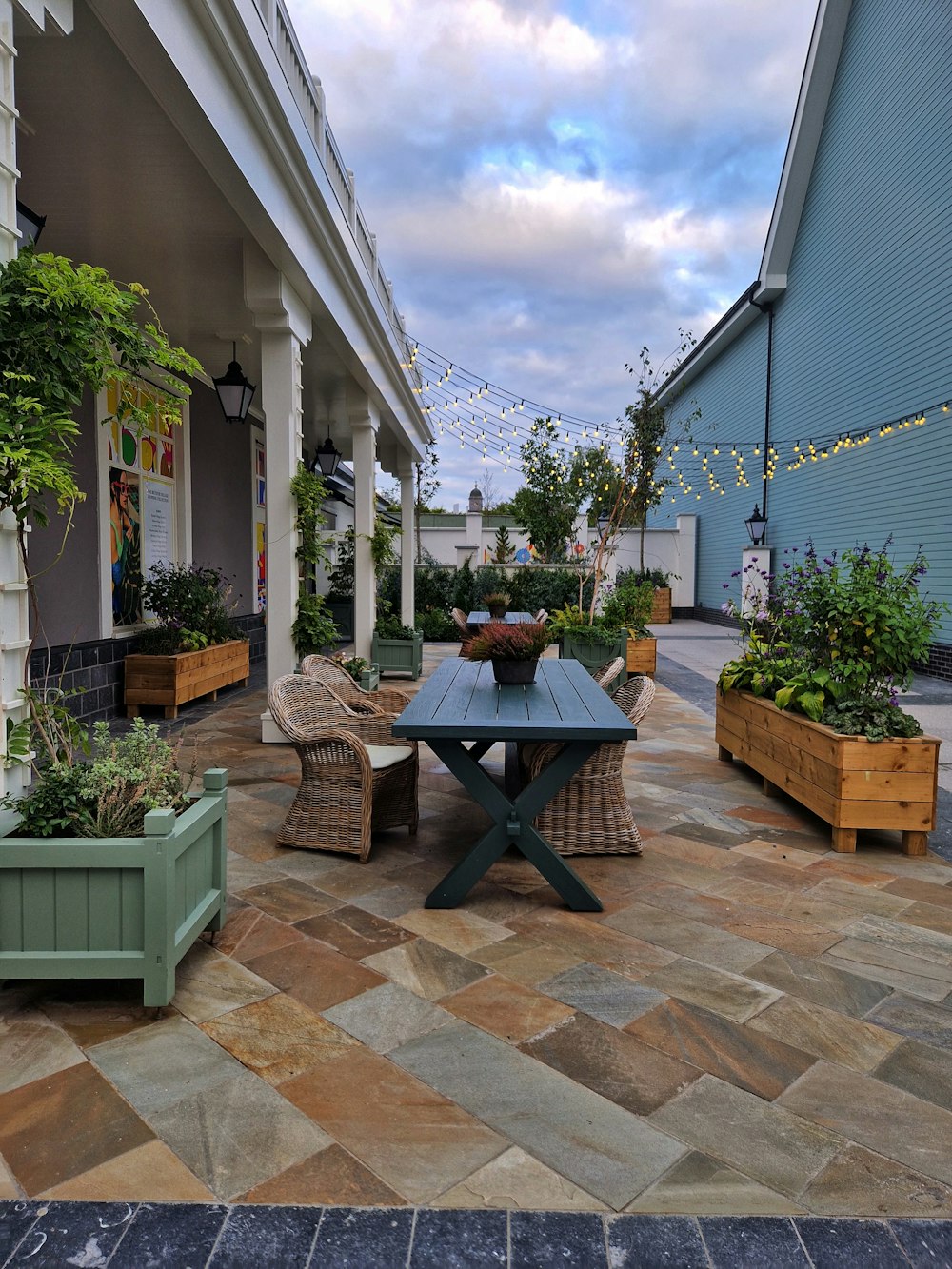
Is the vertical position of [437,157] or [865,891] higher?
[437,157]

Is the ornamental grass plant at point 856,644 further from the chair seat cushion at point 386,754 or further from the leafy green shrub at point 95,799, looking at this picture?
the leafy green shrub at point 95,799

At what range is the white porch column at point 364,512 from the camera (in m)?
8.40

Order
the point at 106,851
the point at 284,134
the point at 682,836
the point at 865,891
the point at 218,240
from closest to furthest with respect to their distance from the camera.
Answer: the point at 106,851 → the point at 865,891 → the point at 682,836 → the point at 284,134 → the point at 218,240

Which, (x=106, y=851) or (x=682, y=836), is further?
(x=682, y=836)

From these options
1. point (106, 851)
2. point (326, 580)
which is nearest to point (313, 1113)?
point (106, 851)

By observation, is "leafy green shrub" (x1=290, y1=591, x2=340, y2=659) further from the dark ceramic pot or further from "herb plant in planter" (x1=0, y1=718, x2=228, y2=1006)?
"herb plant in planter" (x1=0, y1=718, x2=228, y2=1006)

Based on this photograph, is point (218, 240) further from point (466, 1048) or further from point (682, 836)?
point (466, 1048)

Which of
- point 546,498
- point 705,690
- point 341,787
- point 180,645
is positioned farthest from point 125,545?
point 546,498

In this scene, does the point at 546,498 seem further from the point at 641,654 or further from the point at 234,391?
the point at 234,391

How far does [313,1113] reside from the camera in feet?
6.21

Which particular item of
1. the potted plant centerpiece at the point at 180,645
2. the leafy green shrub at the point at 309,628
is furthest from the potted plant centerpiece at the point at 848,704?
the potted plant centerpiece at the point at 180,645

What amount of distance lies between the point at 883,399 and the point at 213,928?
38.6 ft

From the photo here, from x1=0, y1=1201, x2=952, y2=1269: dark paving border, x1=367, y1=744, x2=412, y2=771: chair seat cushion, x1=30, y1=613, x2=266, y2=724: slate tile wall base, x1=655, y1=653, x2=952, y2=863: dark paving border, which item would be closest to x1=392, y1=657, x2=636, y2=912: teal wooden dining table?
x1=367, y1=744, x2=412, y2=771: chair seat cushion

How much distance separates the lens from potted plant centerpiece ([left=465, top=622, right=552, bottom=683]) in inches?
147
